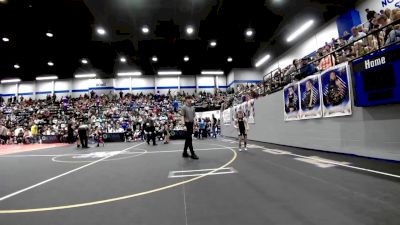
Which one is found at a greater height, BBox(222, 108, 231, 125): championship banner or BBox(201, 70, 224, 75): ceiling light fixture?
BBox(201, 70, 224, 75): ceiling light fixture

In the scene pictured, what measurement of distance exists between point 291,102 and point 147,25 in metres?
11.0

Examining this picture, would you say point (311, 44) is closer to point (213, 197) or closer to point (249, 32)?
point (249, 32)

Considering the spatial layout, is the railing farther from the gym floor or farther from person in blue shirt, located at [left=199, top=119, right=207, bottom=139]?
person in blue shirt, located at [left=199, top=119, right=207, bottom=139]

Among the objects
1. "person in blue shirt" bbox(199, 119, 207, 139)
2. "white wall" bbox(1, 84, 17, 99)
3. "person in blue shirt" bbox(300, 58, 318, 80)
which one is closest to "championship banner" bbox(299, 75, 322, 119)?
"person in blue shirt" bbox(300, 58, 318, 80)

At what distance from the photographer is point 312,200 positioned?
→ 2852 millimetres

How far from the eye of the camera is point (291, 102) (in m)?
9.59

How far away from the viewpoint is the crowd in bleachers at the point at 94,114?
21266 mm

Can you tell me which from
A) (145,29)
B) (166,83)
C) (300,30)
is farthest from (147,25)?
(166,83)

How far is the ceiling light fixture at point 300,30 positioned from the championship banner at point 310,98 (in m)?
9.87

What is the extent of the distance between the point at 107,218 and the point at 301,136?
8.06 metres

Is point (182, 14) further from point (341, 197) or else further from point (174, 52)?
point (341, 197)

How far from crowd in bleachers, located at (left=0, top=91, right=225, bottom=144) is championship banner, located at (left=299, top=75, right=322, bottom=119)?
38.3 ft

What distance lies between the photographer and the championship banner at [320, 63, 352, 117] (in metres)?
6.46

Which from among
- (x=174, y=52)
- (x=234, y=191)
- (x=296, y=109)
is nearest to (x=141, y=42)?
(x=174, y=52)
